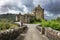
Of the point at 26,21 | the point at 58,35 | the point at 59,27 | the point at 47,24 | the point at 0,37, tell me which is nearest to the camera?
the point at 0,37

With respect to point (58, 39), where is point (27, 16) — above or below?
below

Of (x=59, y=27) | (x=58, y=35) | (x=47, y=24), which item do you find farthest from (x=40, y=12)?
(x=58, y=35)

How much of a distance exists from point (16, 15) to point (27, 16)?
1070 centimetres

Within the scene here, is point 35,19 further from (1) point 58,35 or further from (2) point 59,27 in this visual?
(1) point 58,35

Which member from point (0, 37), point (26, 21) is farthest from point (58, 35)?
point (26, 21)

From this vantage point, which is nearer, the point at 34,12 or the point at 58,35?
the point at 58,35

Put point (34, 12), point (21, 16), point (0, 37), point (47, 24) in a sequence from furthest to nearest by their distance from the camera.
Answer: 1. point (34, 12)
2. point (21, 16)
3. point (47, 24)
4. point (0, 37)

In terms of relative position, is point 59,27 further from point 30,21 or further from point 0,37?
point 30,21

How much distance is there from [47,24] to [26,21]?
76.1 m

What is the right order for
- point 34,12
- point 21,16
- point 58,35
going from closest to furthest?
point 58,35 → point 21,16 → point 34,12

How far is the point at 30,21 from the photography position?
4299 inches

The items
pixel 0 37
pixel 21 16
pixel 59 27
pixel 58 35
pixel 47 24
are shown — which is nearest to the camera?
pixel 0 37

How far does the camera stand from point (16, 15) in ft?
396

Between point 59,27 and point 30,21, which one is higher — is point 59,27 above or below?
above
